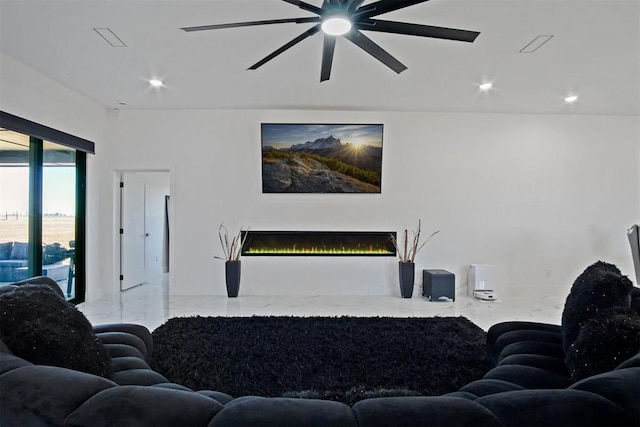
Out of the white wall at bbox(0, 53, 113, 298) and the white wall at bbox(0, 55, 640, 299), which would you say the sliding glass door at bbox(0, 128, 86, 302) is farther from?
the white wall at bbox(0, 55, 640, 299)

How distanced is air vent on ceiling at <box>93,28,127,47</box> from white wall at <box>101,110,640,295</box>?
223 centimetres

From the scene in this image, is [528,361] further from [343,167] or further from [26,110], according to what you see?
[26,110]

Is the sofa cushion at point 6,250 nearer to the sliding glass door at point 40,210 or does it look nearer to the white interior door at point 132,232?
the sliding glass door at point 40,210

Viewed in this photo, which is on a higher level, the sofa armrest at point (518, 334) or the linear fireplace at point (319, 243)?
the linear fireplace at point (319, 243)

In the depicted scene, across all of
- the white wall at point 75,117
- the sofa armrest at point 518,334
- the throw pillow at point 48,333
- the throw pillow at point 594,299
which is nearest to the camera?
the throw pillow at point 48,333

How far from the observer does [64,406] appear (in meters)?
0.90

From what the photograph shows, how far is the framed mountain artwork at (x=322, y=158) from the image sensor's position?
579 centimetres

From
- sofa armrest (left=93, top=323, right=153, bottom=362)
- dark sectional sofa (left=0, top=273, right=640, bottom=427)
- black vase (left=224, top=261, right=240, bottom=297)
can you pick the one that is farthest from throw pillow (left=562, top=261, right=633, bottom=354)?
black vase (left=224, top=261, right=240, bottom=297)

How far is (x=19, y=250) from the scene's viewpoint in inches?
164

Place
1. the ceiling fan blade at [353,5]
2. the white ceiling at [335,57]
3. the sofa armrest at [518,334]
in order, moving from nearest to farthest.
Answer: the ceiling fan blade at [353,5], the sofa armrest at [518,334], the white ceiling at [335,57]

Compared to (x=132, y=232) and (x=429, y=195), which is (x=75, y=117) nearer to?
(x=132, y=232)

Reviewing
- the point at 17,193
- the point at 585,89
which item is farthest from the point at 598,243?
the point at 17,193

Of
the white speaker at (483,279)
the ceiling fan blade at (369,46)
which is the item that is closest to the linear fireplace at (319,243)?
the white speaker at (483,279)

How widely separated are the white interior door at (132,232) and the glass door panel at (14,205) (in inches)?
67.3
